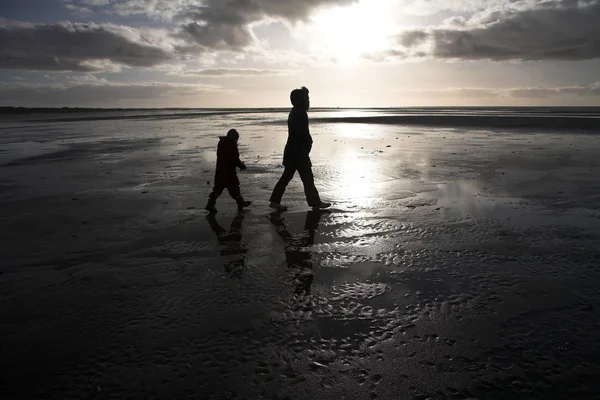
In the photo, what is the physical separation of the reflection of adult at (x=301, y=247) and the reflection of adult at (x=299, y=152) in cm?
39

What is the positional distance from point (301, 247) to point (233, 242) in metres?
1.07

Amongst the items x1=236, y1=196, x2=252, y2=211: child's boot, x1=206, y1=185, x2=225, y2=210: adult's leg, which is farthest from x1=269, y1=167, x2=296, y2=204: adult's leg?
x1=206, y1=185, x2=225, y2=210: adult's leg

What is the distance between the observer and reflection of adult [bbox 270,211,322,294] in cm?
434

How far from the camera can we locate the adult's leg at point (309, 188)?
24.7 ft

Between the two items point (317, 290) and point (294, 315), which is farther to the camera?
point (317, 290)

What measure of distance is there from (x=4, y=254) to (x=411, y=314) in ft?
18.4

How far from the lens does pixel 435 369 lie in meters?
2.77

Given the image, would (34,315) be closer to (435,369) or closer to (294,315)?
(294,315)

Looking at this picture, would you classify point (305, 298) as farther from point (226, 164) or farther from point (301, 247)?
point (226, 164)

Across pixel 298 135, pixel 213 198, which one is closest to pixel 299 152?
pixel 298 135

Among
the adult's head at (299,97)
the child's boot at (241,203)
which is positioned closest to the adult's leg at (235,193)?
the child's boot at (241,203)

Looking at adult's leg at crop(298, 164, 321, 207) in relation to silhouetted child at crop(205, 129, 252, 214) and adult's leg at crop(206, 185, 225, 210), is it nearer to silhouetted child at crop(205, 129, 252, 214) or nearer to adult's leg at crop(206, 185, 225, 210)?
silhouetted child at crop(205, 129, 252, 214)

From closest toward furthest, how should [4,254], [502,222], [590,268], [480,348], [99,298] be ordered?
[480,348] < [99,298] < [590,268] < [4,254] < [502,222]

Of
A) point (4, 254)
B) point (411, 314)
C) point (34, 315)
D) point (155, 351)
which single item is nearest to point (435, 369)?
point (411, 314)
